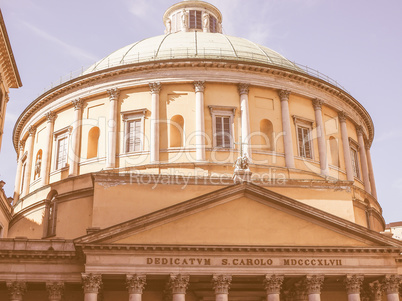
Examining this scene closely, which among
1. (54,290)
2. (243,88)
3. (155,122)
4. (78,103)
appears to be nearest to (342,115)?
(243,88)

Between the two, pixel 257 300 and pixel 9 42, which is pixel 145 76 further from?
pixel 257 300

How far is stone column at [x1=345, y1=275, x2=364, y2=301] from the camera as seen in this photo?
84.8 ft

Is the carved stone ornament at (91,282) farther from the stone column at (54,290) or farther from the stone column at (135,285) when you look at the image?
the stone column at (54,290)

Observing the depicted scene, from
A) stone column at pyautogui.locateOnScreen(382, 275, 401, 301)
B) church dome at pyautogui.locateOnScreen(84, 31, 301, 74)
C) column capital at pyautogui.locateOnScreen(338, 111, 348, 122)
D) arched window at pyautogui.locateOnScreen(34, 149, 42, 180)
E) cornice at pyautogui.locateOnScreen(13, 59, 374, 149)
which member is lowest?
stone column at pyautogui.locateOnScreen(382, 275, 401, 301)

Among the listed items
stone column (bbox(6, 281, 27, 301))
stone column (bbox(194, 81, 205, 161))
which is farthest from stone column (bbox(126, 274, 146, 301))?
stone column (bbox(194, 81, 205, 161))

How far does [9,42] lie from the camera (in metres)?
30.1

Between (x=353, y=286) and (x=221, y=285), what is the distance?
19.4ft

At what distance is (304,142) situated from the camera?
36250 mm

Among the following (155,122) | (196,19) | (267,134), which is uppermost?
(196,19)

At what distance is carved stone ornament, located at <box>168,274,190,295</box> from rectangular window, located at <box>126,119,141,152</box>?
36.8ft

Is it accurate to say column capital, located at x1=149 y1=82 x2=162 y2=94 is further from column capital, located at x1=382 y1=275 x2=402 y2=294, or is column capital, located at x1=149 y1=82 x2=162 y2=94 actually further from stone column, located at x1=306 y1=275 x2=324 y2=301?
column capital, located at x1=382 y1=275 x2=402 y2=294

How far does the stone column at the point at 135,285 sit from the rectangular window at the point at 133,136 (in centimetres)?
1112

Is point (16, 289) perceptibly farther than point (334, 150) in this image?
No

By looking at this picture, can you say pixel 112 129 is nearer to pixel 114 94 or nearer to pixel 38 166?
pixel 114 94
